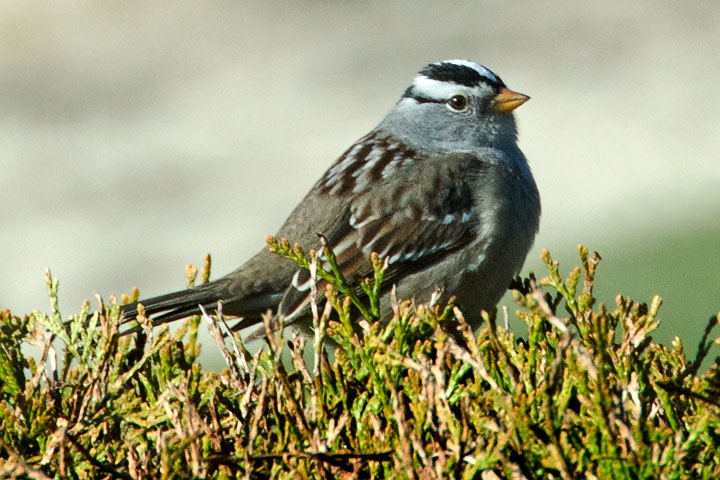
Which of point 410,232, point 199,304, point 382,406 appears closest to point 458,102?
point 410,232

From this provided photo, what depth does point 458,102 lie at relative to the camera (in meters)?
4.76

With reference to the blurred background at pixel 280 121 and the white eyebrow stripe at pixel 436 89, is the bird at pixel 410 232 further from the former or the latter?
the blurred background at pixel 280 121

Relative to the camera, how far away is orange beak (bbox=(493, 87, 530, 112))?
183 inches

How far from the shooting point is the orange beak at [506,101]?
15.3 feet

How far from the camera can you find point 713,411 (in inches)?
91.7

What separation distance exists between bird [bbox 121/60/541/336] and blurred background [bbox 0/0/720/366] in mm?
3931

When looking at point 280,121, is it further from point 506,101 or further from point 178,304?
point 178,304

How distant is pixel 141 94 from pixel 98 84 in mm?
787

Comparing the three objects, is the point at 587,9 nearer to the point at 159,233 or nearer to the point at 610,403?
the point at 159,233

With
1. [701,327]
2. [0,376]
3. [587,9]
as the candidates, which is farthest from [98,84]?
[0,376]

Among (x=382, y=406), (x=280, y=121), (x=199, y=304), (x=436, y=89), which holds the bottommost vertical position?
(x=382, y=406)

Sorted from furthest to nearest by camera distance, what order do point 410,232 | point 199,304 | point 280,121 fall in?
point 280,121 < point 410,232 < point 199,304

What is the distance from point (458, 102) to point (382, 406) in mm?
2471

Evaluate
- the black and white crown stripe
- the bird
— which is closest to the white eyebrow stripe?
the black and white crown stripe
